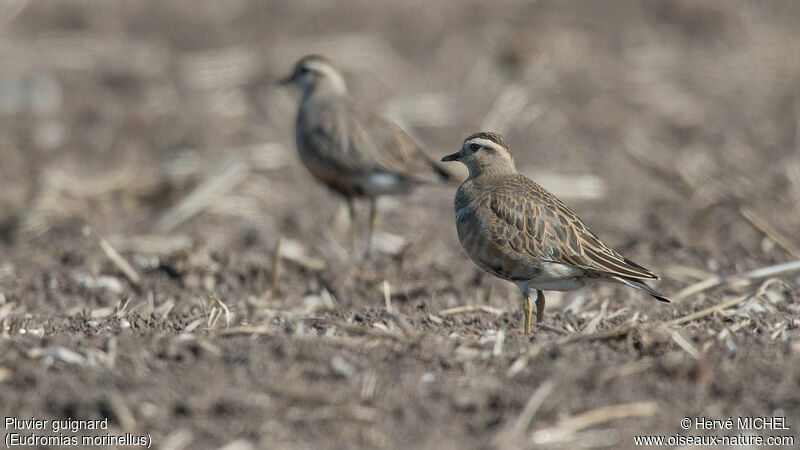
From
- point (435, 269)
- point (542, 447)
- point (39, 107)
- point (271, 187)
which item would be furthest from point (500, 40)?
point (542, 447)

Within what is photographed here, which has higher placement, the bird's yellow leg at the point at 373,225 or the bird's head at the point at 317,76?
the bird's head at the point at 317,76

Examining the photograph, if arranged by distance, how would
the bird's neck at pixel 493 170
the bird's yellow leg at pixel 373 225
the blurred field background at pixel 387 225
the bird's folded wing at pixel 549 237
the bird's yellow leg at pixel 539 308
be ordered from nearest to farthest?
the blurred field background at pixel 387 225 → the bird's folded wing at pixel 549 237 → the bird's yellow leg at pixel 539 308 → the bird's neck at pixel 493 170 → the bird's yellow leg at pixel 373 225

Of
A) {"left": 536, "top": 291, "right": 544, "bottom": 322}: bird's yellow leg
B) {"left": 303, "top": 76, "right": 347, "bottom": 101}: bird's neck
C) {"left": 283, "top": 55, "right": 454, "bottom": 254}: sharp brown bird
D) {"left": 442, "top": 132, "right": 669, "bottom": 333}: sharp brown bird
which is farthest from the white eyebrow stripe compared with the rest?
{"left": 303, "top": 76, "right": 347, "bottom": 101}: bird's neck

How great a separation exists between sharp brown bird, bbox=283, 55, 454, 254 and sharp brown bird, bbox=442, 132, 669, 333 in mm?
2570

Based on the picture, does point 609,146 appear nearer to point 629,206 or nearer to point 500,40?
point 629,206

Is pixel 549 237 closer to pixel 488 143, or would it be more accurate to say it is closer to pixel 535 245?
pixel 535 245

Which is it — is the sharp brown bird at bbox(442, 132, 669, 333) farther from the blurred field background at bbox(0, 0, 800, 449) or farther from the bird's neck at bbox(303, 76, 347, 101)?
the bird's neck at bbox(303, 76, 347, 101)

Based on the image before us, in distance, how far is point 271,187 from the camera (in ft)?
36.0

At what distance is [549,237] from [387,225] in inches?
150

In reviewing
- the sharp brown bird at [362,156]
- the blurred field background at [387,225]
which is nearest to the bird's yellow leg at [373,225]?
the sharp brown bird at [362,156]

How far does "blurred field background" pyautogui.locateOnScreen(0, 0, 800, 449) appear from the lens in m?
4.75

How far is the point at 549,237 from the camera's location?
6211 millimetres

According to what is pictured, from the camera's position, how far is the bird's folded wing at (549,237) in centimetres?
613

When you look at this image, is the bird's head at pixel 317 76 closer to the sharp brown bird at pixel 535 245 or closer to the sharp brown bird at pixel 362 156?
the sharp brown bird at pixel 362 156
